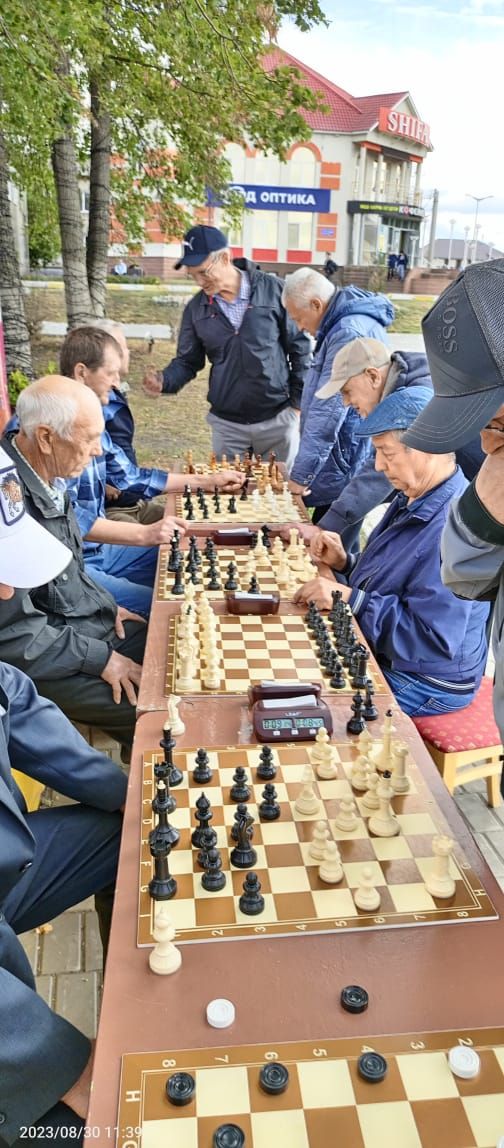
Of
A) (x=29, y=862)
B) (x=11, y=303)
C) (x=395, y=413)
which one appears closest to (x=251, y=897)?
(x=29, y=862)

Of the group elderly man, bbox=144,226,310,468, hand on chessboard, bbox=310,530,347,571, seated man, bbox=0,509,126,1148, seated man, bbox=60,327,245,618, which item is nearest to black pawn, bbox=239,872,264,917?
seated man, bbox=0,509,126,1148

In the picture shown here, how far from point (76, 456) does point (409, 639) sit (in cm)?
151

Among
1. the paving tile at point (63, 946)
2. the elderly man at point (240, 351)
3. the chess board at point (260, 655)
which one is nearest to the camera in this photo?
the chess board at point (260, 655)

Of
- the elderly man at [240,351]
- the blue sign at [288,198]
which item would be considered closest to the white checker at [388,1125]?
the elderly man at [240,351]

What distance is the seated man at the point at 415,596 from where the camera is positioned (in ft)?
9.25

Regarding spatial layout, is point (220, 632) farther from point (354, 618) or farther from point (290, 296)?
point (290, 296)

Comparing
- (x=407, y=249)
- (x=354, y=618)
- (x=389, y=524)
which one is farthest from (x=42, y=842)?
(x=407, y=249)

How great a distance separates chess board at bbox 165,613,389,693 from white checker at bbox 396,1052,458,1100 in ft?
4.17

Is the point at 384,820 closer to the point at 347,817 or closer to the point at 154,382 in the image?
the point at 347,817

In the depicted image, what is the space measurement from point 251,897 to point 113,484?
3770 millimetres

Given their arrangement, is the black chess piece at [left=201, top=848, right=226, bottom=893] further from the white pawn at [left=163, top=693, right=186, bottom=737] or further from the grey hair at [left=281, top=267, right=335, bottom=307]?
the grey hair at [left=281, top=267, right=335, bottom=307]

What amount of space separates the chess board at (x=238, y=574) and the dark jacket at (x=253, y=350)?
85.0 inches

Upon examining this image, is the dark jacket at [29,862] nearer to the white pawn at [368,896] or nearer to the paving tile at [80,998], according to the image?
the white pawn at [368,896]

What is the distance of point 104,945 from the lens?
252 cm
